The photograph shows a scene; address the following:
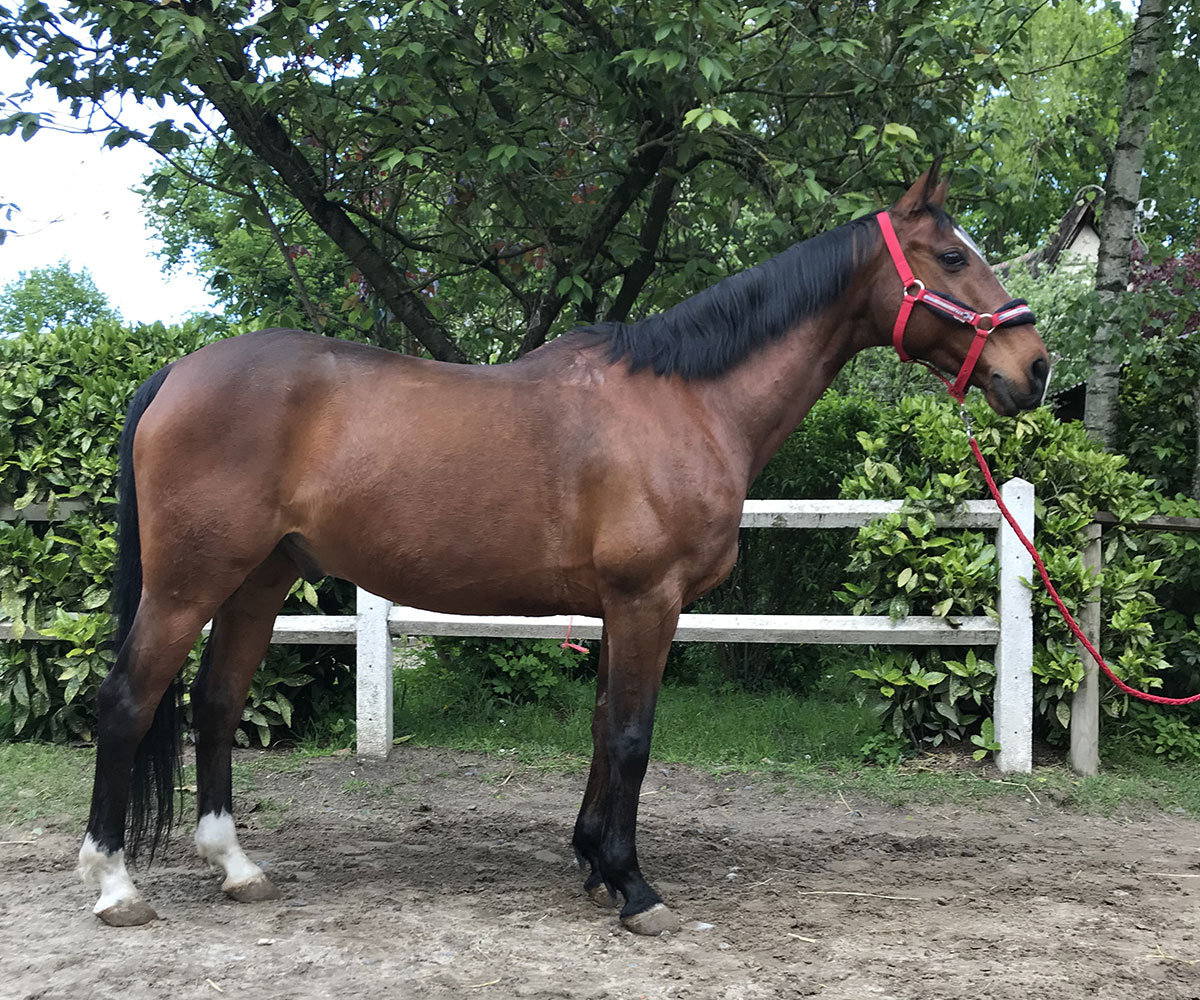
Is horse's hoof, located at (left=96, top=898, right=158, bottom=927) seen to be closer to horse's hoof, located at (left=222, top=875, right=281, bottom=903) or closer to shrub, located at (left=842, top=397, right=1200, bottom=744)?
horse's hoof, located at (left=222, top=875, right=281, bottom=903)

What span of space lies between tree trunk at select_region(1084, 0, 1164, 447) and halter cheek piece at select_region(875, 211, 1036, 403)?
270 cm

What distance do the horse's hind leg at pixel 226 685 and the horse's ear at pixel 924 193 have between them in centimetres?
258

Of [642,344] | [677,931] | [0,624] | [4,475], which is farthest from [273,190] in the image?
[677,931]

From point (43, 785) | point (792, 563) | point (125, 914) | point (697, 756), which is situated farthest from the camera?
point (792, 563)

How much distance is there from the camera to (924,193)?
11.7ft

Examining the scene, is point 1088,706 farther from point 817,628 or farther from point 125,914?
point 125,914

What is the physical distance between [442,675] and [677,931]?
3.45 metres

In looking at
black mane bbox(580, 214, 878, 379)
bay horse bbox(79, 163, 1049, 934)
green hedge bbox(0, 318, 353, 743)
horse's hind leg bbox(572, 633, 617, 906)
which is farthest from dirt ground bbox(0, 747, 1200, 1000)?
black mane bbox(580, 214, 878, 379)

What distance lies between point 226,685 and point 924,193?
3134 millimetres

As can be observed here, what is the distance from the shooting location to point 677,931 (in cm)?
332

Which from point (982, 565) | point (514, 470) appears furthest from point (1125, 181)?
point (514, 470)

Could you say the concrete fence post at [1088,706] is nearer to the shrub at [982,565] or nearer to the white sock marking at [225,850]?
the shrub at [982,565]

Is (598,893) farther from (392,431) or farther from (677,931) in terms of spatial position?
(392,431)

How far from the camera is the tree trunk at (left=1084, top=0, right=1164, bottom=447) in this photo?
5.84m
